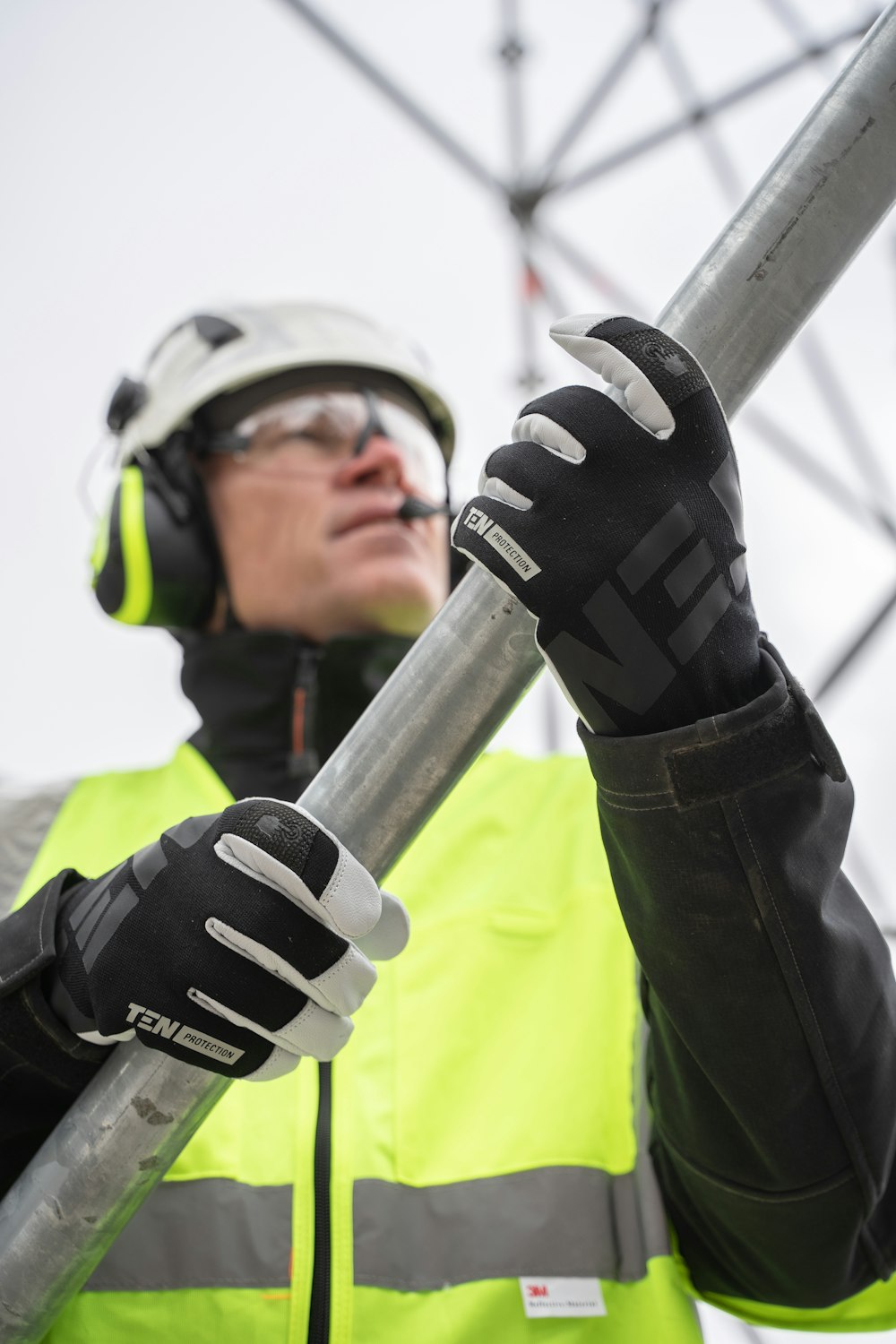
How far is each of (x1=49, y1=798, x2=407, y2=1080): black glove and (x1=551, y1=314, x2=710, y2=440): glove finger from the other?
0.42 meters

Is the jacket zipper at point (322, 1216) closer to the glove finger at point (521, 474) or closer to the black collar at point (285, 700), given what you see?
the black collar at point (285, 700)

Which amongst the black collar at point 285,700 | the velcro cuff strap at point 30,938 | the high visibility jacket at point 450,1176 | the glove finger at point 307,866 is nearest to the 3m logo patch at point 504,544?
the glove finger at point 307,866

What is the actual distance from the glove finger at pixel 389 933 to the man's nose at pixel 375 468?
1.28 meters

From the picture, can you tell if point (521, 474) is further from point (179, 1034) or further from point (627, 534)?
point (179, 1034)

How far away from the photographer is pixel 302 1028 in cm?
90

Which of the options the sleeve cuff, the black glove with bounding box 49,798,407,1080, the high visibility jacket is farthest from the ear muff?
the sleeve cuff

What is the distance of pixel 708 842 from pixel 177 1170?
0.83 m

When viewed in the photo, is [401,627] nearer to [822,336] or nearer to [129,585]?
[129,585]

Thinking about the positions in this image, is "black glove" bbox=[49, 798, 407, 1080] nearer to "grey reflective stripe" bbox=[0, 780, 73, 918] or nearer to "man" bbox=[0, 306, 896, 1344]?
"man" bbox=[0, 306, 896, 1344]

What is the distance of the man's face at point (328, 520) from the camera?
1.94 m

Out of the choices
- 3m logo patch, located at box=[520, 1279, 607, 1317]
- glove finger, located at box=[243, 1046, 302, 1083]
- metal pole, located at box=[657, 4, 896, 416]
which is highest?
metal pole, located at box=[657, 4, 896, 416]

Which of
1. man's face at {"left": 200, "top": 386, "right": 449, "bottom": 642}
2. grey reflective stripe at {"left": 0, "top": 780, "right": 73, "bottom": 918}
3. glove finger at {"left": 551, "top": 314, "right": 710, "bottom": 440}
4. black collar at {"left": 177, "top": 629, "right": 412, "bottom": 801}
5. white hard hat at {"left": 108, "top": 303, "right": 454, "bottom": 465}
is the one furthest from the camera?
white hard hat at {"left": 108, "top": 303, "right": 454, "bottom": 465}

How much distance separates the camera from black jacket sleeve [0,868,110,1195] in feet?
3.31

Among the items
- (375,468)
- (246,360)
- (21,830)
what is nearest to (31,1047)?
(21,830)
